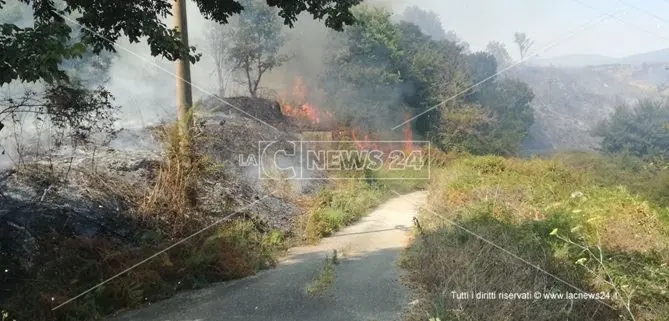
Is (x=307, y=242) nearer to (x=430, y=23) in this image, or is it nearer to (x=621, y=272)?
(x=621, y=272)

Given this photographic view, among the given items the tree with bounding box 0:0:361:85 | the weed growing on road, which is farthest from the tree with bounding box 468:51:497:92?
the tree with bounding box 0:0:361:85

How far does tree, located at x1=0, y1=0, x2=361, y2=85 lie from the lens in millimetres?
3938

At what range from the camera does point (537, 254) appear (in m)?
7.48

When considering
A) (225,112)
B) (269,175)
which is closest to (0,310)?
(269,175)

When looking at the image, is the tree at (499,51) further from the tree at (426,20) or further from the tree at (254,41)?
the tree at (254,41)

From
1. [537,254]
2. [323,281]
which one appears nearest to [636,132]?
[537,254]

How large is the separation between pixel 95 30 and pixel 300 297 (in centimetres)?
435

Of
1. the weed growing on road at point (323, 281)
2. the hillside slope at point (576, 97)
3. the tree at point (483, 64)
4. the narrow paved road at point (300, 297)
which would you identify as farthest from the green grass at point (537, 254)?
the tree at point (483, 64)

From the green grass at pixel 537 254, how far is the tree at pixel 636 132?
4812cm

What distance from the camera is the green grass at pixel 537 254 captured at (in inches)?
226

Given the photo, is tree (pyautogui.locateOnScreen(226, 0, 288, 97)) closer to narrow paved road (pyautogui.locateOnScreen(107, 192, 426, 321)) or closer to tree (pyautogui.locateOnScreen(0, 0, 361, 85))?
narrow paved road (pyautogui.locateOnScreen(107, 192, 426, 321))

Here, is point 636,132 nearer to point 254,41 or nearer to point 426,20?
point 254,41

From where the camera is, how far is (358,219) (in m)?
14.6

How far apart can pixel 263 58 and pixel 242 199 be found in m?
20.8
